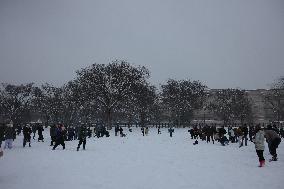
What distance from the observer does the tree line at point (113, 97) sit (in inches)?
2288

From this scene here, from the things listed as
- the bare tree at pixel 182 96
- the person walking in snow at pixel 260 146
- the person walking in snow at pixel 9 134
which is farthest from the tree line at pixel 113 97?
the person walking in snow at pixel 260 146

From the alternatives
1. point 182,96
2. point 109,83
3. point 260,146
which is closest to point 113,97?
point 109,83

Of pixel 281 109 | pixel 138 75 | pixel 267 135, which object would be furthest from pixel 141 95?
pixel 267 135

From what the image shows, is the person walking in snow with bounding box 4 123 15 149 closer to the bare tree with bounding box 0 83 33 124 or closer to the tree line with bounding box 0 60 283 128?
the tree line with bounding box 0 60 283 128

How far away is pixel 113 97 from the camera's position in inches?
2296

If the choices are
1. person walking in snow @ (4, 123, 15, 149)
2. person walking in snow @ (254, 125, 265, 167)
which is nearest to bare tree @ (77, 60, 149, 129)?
person walking in snow @ (4, 123, 15, 149)

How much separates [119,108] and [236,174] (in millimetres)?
49979

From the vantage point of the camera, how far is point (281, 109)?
248 feet

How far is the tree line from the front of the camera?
58.1m

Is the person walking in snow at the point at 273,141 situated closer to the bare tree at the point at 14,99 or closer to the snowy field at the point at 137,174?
the snowy field at the point at 137,174

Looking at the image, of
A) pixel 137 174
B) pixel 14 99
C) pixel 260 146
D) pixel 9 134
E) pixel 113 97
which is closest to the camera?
pixel 137 174

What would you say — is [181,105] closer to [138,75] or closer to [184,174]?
[138,75]

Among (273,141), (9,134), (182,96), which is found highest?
(182,96)

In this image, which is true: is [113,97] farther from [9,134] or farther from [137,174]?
[137,174]
